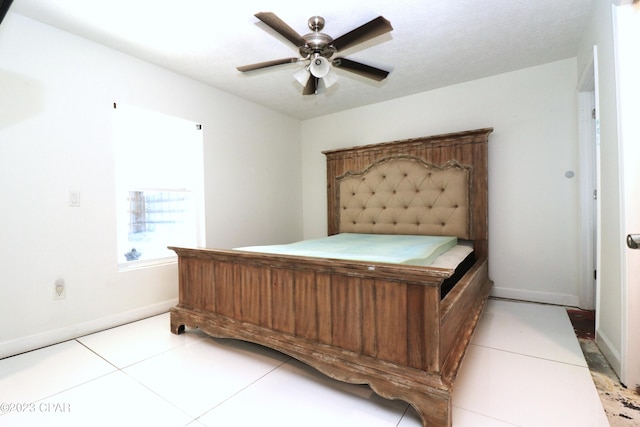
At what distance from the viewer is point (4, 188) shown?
6.17 feet

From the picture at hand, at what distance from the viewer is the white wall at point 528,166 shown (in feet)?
8.61

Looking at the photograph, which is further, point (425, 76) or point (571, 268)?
point (425, 76)

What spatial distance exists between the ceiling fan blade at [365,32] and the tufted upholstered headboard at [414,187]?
161 cm

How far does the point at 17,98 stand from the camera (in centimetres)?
193

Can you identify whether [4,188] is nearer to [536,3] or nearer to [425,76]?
[425,76]

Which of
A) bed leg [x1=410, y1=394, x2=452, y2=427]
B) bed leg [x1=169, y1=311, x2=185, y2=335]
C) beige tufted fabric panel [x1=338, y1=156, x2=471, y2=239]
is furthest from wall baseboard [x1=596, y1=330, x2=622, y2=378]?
bed leg [x1=169, y1=311, x2=185, y2=335]

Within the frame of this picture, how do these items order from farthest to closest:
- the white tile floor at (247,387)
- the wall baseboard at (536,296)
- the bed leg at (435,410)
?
1. the wall baseboard at (536,296)
2. the white tile floor at (247,387)
3. the bed leg at (435,410)

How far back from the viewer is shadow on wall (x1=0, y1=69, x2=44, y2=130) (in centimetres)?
188

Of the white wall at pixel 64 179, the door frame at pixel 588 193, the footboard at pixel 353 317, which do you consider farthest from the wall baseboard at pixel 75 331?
the door frame at pixel 588 193

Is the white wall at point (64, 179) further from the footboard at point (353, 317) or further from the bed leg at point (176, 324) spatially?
the footboard at point (353, 317)

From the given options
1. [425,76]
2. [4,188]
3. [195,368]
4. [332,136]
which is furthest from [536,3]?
[4,188]

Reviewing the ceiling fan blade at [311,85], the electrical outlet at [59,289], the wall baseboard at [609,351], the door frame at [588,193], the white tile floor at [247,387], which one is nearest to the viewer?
the white tile floor at [247,387]

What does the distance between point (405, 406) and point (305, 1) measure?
2293mm

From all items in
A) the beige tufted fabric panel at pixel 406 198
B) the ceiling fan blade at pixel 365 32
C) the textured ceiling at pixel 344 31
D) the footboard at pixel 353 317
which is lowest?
the footboard at pixel 353 317
